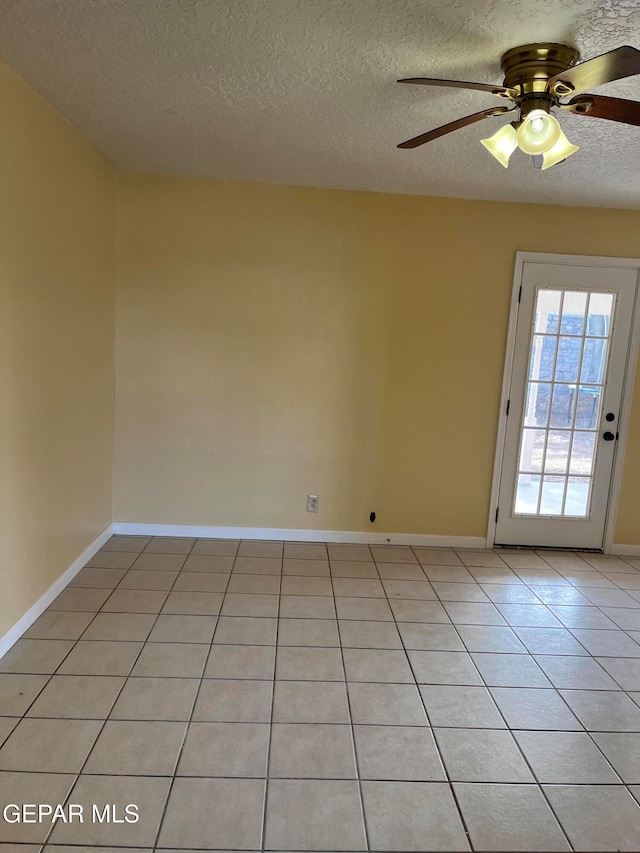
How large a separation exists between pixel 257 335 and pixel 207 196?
36.7 inches

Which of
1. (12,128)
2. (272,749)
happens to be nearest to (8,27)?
(12,128)

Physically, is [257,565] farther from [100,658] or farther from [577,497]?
[577,497]

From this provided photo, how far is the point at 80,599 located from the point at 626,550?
11.8 feet

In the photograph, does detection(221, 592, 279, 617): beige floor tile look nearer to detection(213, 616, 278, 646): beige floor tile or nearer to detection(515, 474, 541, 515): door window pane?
detection(213, 616, 278, 646): beige floor tile

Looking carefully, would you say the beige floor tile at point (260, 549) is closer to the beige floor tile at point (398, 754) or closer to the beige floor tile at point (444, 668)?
the beige floor tile at point (444, 668)

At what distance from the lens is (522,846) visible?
5.19 ft

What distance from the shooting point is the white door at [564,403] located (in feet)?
12.2

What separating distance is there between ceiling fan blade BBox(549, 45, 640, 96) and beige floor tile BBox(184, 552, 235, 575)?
111 inches

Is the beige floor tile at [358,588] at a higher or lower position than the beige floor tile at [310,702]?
higher

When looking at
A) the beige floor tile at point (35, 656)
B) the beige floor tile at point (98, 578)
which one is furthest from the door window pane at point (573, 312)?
the beige floor tile at point (35, 656)

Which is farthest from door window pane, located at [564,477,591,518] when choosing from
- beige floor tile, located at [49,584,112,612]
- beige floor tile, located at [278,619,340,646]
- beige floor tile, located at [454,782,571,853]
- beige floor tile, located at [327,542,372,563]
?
beige floor tile, located at [49,584,112,612]

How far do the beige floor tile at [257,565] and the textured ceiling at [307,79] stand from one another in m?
→ 2.38

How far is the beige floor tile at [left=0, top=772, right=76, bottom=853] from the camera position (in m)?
1.53

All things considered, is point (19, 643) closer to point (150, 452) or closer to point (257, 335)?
point (150, 452)
